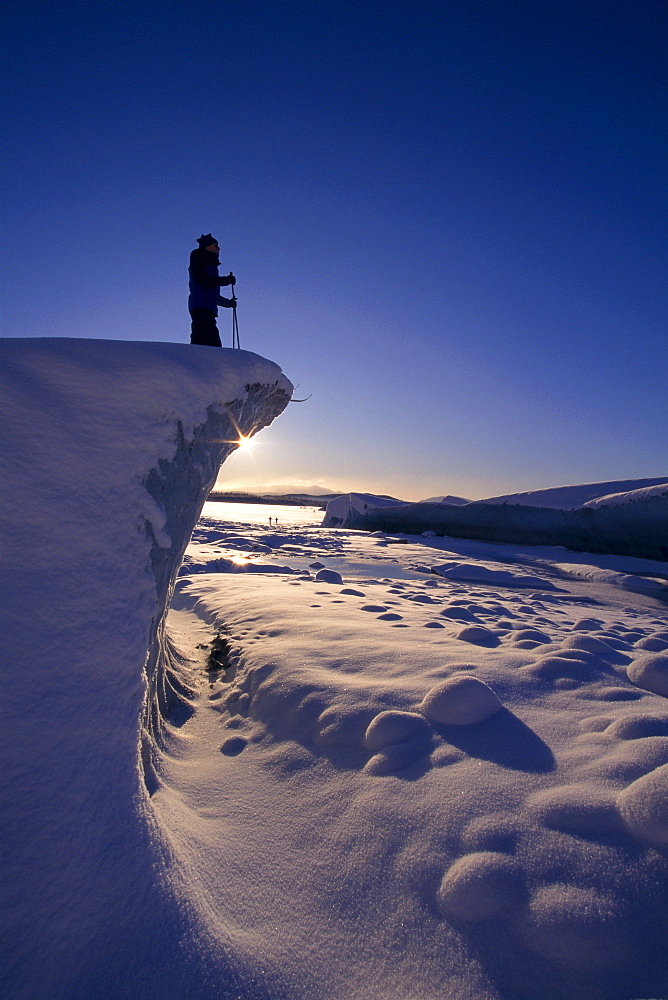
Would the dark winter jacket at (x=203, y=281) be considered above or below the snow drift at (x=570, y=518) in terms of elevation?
above

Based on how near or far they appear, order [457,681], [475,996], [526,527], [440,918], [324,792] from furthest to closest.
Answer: [526,527] → [457,681] → [324,792] → [440,918] → [475,996]

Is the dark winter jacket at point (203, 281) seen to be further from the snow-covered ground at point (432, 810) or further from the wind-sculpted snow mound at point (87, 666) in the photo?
the snow-covered ground at point (432, 810)

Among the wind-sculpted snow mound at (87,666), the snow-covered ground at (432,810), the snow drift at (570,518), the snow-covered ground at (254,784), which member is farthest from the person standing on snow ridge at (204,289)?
the snow drift at (570,518)

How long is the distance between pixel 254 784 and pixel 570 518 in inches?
288

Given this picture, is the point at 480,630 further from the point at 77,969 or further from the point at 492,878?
the point at 77,969

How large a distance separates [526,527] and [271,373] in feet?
23.8

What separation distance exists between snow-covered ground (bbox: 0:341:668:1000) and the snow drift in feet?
17.3

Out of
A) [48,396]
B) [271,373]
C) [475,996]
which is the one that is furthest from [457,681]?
[271,373]

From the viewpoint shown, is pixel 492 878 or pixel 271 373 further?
pixel 271 373

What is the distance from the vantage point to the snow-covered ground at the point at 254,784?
704mm

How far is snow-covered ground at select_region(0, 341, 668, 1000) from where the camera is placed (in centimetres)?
70

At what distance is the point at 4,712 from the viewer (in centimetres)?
82

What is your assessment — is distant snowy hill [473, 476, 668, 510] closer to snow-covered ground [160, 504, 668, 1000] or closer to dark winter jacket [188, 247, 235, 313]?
snow-covered ground [160, 504, 668, 1000]

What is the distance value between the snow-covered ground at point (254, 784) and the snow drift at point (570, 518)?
5.29 m
